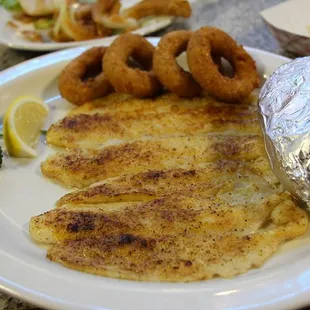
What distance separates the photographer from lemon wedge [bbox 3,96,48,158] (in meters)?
1.63

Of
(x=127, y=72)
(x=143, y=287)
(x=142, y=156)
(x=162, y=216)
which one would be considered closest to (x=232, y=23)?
(x=127, y=72)

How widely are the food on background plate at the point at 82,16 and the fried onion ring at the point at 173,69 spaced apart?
68 centimetres

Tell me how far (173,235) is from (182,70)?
32.0 inches

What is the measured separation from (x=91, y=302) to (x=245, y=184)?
0.64 m

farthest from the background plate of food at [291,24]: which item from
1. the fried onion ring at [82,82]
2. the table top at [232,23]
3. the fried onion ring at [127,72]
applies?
the fried onion ring at [82,82]

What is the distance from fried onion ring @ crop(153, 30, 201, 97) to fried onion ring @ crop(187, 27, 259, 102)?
5 centimetres

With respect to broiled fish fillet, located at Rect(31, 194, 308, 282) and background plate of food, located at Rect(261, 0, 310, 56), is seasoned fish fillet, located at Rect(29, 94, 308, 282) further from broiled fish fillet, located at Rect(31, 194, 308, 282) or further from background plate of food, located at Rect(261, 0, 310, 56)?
background plate of food, located at Rect(261, 0, 310, 56)

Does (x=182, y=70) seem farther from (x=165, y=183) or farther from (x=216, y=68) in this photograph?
(x=165, y=183)

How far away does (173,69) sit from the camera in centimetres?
179

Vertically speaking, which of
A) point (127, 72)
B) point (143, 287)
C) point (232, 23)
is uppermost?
point (127, 72)

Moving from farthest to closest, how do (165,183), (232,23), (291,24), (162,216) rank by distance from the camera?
(232,23) → (291,24) → (165,183) → (162,216)

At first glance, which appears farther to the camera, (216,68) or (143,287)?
(216,68)

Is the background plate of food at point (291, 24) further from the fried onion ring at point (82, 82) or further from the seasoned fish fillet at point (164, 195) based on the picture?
the fried onion ring at point (82, 82)

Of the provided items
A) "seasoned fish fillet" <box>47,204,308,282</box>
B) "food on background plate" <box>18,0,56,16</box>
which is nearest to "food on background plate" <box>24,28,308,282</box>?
"seasoned fish fillet" <box>47,204,308,282</box>
